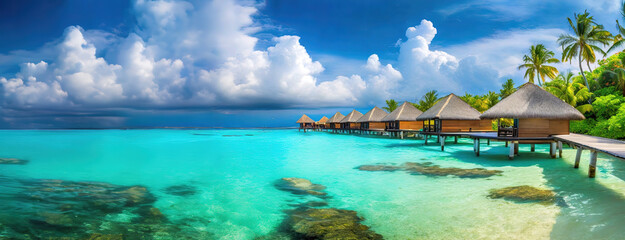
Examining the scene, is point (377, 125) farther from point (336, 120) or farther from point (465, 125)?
point (465, 125)

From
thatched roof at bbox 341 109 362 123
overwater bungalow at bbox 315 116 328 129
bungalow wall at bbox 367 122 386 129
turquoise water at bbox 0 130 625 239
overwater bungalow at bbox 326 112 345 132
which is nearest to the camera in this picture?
turquoise water at bbox 0 130 625 239

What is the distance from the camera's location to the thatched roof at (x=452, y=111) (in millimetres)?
22438

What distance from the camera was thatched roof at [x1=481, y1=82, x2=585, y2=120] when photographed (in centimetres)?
1402

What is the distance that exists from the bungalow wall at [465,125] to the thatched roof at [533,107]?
776 centimetres

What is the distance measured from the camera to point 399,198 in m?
8.20

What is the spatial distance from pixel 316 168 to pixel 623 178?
9.86 metres

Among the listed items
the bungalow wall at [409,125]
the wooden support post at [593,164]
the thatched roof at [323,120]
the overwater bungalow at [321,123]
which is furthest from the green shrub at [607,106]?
the thatched roof at [323,120]

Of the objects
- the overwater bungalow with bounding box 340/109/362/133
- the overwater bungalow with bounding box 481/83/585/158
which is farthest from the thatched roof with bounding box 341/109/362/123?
the overwater bungalow with bounding box 481/83/585/158

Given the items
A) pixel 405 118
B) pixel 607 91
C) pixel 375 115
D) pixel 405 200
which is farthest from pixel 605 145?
pixel 375 115

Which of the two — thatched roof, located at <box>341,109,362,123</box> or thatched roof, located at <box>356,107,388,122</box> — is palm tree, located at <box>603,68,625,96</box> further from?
thatched roof, located at <box>341,109,362,123</box>

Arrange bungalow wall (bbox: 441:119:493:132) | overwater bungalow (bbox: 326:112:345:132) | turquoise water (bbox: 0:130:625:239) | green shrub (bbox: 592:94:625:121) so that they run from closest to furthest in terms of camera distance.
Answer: turquoise water (bbox: 0:130:625:239)
green shrub (bbox: 592:94:625:121)
bungalow wall (bbox: 441:119:493:132)
overwater bungalow (bbox: 326:112:345:132)

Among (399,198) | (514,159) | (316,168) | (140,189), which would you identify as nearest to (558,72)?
(514,159)

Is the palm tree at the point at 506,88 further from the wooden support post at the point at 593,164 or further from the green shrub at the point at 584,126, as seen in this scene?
the wooden support post at the point at 593,164

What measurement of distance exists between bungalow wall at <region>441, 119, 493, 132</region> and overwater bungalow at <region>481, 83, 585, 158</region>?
26.9 feet
